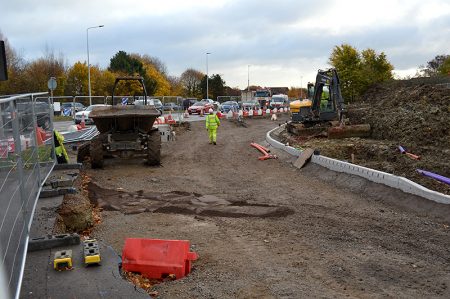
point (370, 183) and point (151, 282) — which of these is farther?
point (370, 183)

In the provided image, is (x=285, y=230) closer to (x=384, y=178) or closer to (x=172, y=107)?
(x=384, y=178)

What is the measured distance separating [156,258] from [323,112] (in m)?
15.6

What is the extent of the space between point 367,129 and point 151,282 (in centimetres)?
1397

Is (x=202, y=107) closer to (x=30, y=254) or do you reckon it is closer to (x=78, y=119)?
(x=78, y=119)

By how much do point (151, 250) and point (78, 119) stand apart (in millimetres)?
24496

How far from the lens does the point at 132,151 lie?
44.2 ft

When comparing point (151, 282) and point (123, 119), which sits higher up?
point (123, 119)

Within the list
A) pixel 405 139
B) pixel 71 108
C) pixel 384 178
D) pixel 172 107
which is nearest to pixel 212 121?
pixel 405 139

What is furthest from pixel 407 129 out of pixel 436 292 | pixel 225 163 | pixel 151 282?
pixel 151 282

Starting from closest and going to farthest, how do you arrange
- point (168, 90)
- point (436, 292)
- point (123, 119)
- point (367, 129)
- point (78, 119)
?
point (436, 292) < point (123, 119) < point (367, 129) < point (78, 119) < point (168, 90)

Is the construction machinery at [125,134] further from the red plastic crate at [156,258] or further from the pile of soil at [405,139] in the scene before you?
the red plastic crate at [156,258]

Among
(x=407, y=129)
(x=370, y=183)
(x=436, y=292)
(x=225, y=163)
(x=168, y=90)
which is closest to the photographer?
(x=436, y=292)

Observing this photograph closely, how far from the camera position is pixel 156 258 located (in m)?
5.45

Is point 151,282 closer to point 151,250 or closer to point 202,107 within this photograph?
point 151,250
